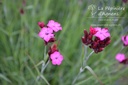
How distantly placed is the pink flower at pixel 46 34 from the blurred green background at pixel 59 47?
439mm

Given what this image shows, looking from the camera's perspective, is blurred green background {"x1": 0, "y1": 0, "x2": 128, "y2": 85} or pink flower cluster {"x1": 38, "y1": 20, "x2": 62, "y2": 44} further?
blurred green background {"x1": 0, "y1": 0, "x2": 128, "y2": 85}

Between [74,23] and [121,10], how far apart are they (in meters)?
0.33

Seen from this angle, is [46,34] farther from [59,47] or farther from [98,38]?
[59,47]

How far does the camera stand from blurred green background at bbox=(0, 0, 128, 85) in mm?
1288

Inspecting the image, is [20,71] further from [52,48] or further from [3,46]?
[52,48]

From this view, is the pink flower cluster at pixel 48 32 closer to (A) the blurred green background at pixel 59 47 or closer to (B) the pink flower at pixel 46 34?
(B) the pink flower at pixel 46 34

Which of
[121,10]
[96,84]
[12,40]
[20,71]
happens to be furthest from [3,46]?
[121,10]

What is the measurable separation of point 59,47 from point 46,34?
23.2 inches

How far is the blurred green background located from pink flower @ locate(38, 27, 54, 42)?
44 centimetres

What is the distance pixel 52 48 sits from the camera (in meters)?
0.84

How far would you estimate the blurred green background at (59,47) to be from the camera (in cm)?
129

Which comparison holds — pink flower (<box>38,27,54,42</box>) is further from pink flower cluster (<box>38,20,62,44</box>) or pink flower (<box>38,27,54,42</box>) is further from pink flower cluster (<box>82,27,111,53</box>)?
pink flower cluster (<box>82,27,111,53</box>)

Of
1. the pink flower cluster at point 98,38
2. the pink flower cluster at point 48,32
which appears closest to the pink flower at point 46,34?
the pink flower cluster at point 48,32

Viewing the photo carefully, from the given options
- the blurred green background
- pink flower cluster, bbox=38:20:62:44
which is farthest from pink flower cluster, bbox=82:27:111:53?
the blurred green background
